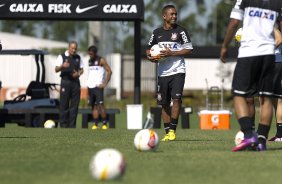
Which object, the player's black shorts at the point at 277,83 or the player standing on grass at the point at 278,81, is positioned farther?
the player standing on grass at the point at 278,81

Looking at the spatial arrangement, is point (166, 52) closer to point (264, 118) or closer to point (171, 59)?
point (171, 59)

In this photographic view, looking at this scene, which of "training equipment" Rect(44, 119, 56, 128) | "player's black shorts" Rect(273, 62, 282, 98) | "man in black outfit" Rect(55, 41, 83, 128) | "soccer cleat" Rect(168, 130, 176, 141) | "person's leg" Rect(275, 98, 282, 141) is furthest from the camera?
"training equipment" Rect(44, 119, 56, 128)

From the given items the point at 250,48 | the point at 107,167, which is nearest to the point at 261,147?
the point at 250,48

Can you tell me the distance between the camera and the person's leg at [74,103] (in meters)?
23.2

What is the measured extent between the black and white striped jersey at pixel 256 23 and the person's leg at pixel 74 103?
1206 cm

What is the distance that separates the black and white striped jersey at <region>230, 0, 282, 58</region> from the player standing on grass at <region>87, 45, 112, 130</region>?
462 inches

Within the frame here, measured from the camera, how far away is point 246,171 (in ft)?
30.0

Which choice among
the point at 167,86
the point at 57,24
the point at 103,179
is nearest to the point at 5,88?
the point at 167,86

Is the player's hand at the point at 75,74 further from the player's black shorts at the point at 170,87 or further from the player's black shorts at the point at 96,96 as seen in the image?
the player's black shorts at the point at 170,87

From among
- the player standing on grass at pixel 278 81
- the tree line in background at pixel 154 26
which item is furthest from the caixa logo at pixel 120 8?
the tree line in background at pixel 154 26

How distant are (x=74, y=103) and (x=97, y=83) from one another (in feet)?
2.52

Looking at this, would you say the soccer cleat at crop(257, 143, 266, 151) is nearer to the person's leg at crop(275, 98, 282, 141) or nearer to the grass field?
the grass field

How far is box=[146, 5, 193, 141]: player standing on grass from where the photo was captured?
48.5 feet

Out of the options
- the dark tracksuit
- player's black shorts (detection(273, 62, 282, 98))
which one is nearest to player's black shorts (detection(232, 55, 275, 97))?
player's black shorts (detection(273, 62, 282, 98))
